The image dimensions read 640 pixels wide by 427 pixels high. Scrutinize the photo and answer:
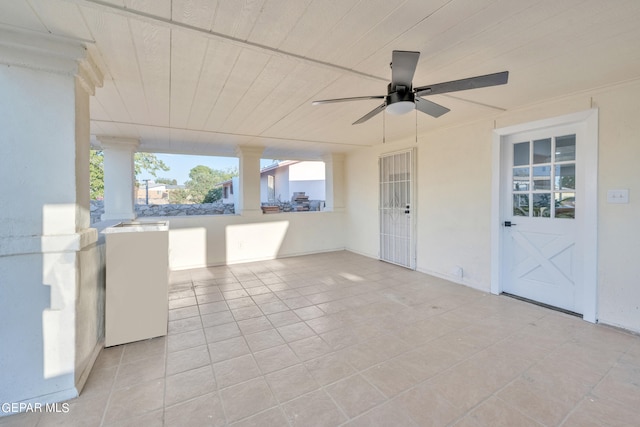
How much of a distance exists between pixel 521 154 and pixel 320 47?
301 cm

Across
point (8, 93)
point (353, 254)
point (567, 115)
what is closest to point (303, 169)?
point (353, 254)

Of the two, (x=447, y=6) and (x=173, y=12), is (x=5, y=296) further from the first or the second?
(x=447, y=6)

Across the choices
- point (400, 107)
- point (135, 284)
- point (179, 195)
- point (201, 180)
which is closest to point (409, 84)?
point (400, 107)

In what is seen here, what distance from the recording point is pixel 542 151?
3367 mm

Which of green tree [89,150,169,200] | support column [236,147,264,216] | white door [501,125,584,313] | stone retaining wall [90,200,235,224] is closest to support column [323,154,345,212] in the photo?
support column [236,147,264,216]

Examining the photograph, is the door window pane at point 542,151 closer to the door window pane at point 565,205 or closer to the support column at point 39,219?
the door window pane at point 565,205

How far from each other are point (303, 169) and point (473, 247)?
950 cm

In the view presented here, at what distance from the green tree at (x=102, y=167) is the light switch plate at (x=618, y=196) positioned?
11.0m

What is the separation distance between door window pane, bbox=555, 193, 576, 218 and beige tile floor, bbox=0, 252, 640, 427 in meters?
1.13

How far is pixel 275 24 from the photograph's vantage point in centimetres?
174

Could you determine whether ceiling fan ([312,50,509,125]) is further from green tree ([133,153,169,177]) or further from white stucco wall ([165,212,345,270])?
green tree ([133,153,169,177])

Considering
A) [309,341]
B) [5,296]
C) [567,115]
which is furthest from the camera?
[567,115]

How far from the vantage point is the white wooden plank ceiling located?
160 centimetres

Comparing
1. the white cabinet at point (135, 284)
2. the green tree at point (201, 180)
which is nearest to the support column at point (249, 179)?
the white cabinet at point (135, 284)
